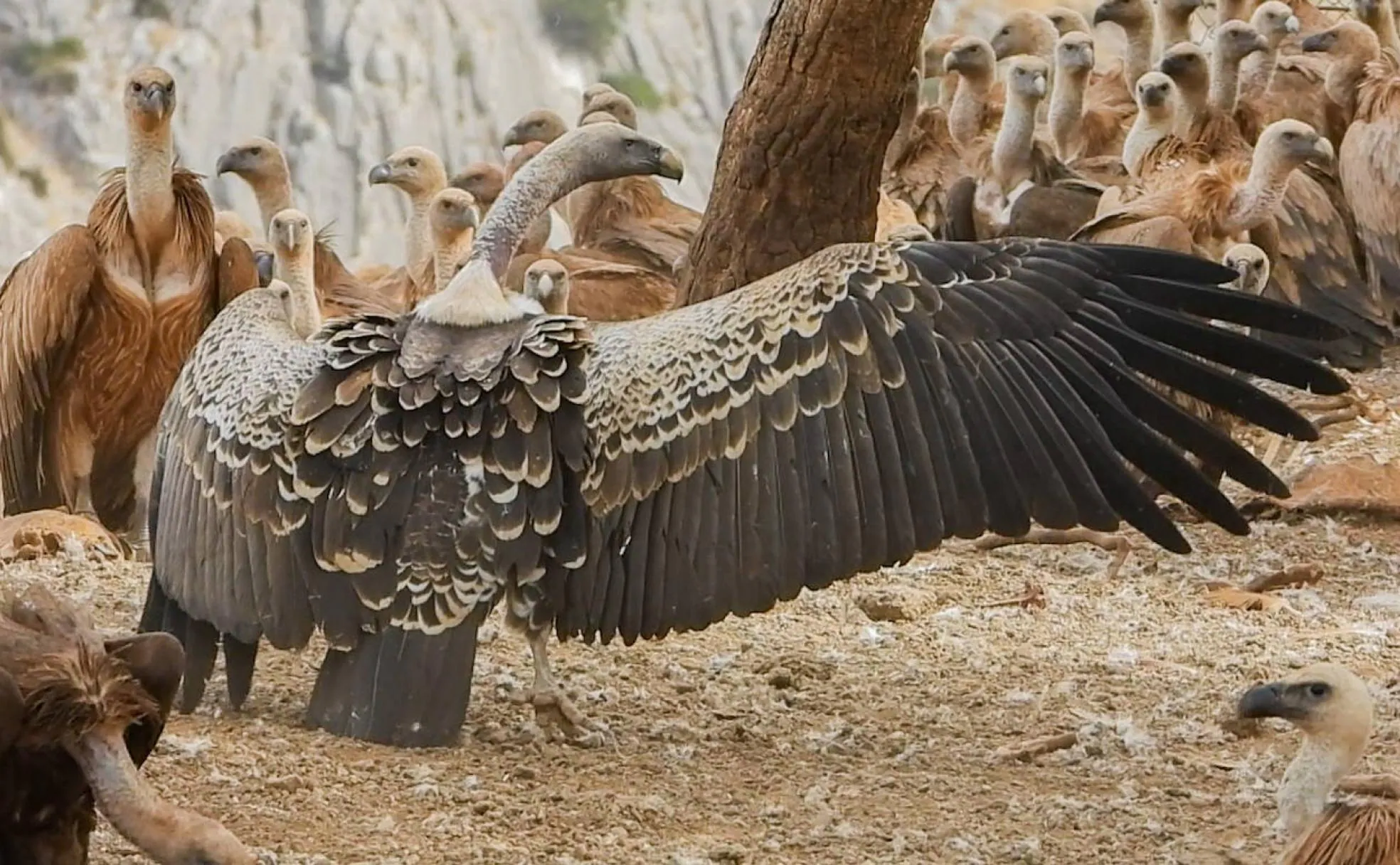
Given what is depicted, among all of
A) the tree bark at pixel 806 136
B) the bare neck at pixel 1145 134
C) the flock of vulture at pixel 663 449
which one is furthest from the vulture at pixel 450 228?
the flock of vulture at pixel 663 449

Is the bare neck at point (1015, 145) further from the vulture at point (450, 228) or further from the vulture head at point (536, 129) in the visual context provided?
the vulture at point (450, 228)

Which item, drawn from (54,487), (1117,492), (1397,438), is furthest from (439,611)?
(1397,438)

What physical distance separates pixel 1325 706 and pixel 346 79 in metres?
24.3

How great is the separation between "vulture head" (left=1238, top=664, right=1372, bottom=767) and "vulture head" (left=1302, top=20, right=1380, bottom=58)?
886 cm

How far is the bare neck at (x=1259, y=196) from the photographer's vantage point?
972 cm

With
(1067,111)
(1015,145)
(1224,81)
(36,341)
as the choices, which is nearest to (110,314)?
(36,341)

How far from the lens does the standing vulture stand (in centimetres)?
474

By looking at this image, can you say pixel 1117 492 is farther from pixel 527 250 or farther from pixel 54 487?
pixel 527 250

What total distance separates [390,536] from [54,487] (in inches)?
166

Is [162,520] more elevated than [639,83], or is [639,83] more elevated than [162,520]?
[639,83]

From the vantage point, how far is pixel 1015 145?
11.9 meters

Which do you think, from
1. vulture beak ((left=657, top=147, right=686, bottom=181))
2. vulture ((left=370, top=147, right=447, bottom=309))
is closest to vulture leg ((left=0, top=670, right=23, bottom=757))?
vulture beak ((left=657, top=147, right=686, bottom=181))

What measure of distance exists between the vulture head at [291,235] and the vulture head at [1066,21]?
901 centimetres

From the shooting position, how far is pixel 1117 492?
15.6ft
